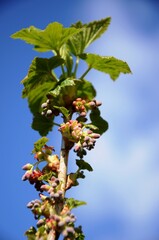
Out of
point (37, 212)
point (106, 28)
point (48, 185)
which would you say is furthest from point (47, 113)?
point (106, 28)

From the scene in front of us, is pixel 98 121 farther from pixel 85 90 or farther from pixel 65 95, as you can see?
pixel 65 95

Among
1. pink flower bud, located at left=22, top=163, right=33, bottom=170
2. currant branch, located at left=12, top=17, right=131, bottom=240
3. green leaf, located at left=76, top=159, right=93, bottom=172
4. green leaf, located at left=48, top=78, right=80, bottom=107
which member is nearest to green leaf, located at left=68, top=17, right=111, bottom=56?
currant branch, located at left=12, top=17, right=131, bottom=240

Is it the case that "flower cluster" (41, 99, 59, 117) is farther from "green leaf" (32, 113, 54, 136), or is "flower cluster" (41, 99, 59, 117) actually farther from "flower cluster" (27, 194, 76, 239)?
"flower cluster" (27, 194, 76, 239)

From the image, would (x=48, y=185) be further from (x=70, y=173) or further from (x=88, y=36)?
(x=88, y=36)

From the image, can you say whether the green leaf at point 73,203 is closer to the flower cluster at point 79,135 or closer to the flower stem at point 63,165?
the flower stem at point 63,165

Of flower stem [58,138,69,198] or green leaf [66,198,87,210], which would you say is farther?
flower stem [58,138,69,198]
